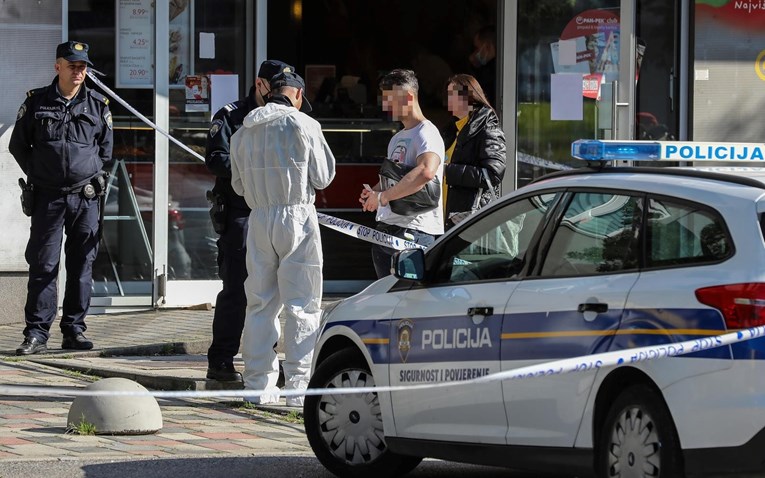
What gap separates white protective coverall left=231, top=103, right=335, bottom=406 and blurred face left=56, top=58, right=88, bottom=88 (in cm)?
220

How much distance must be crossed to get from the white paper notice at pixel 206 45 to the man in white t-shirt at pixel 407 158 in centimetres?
384

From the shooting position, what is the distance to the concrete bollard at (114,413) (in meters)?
7.43

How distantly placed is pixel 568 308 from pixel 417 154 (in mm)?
3449

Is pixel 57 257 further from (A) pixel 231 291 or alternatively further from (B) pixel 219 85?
(B) pixel 219 85

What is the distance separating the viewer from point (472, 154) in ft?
29.7

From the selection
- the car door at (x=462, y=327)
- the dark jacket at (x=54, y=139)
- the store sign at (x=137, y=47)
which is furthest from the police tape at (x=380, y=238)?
the store sign at (x=137, y=47)

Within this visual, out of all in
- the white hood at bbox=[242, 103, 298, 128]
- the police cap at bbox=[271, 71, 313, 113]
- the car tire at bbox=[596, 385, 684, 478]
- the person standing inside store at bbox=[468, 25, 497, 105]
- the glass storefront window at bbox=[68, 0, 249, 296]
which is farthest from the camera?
the person standing inside store at bbox=[468, 25, 497, 105]

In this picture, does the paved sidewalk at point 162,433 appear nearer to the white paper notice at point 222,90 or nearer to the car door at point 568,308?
the car door at point 568,308

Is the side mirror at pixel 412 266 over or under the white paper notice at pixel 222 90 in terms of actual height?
under

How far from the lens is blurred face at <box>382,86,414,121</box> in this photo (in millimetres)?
8844

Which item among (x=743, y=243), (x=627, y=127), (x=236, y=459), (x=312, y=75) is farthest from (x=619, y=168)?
(x=312, y=75)

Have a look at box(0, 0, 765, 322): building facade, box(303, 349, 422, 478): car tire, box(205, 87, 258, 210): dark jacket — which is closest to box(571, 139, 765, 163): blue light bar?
box(303, 349, 422, 478): car tire

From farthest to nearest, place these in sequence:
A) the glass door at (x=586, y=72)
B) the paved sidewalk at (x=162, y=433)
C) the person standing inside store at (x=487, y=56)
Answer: the person standing inside store at (x=487, y=56) → the glass door at (x=586, y=72) → the paved sidewalk at (x=162, y=433)

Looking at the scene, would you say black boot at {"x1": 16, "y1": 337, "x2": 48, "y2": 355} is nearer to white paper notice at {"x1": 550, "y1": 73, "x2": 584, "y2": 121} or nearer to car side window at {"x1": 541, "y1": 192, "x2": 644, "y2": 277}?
white paper notice at {"x1": 550, "y1": 73, "x2": 584, "y2": 121}
